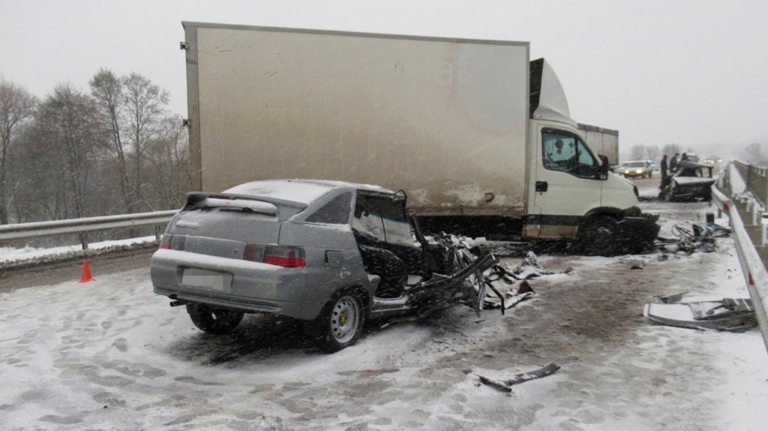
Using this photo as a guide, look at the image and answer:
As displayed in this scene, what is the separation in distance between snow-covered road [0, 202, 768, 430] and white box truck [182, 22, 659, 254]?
282cm

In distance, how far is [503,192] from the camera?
372 inches

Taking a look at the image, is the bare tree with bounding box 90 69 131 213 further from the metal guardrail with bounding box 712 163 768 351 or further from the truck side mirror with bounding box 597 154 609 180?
the metal guardrail with bounding box 712 163 768 351

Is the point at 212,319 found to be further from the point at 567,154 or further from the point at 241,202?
the point at 567,154

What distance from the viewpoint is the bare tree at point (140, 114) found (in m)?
50.4

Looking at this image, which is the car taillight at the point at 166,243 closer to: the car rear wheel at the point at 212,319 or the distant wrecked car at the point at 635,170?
the car rear wheel at the point at 212,319

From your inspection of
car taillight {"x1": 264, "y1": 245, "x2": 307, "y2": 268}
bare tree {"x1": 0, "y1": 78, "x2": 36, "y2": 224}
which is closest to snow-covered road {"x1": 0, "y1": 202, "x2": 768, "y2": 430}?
car taillight {"x1": 264, "y1": 245, "x2": 307, "y2": 268}

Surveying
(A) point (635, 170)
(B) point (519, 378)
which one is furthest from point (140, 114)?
(B) point (519, 378)

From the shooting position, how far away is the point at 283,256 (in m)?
4.39

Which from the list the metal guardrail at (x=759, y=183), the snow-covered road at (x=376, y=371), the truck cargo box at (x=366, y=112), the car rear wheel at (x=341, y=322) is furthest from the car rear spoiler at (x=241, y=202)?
the metal guardrail at (x=759, y=183)

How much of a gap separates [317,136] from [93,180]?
4951cm

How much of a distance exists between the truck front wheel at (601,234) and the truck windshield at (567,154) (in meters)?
0.91

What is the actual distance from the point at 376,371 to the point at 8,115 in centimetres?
5364

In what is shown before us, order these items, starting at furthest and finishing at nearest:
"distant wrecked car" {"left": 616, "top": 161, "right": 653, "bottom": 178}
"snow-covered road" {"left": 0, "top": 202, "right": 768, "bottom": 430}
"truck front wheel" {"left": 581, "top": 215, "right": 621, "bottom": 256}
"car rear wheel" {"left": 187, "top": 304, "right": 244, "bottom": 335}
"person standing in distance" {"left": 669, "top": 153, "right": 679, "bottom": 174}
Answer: "distant wrecked car" {"left": 616, "top": 161, "right": 653, "bottom": 178}
"person standing in distance" {"left": 669, "top": 153, "right": 679, "bottom": 174}
"truck front wheel" {"left": 581, "top": 215, "right": 621, "bottom": 256}
"car rear wheel" {"left": 187, "top": 304, "right": 244, "bottom": 335}
"snow-covered road" {"left": 0, "top": 202, "right": 768, "bottom": 430}

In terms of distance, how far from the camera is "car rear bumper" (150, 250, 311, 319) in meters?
4.32
